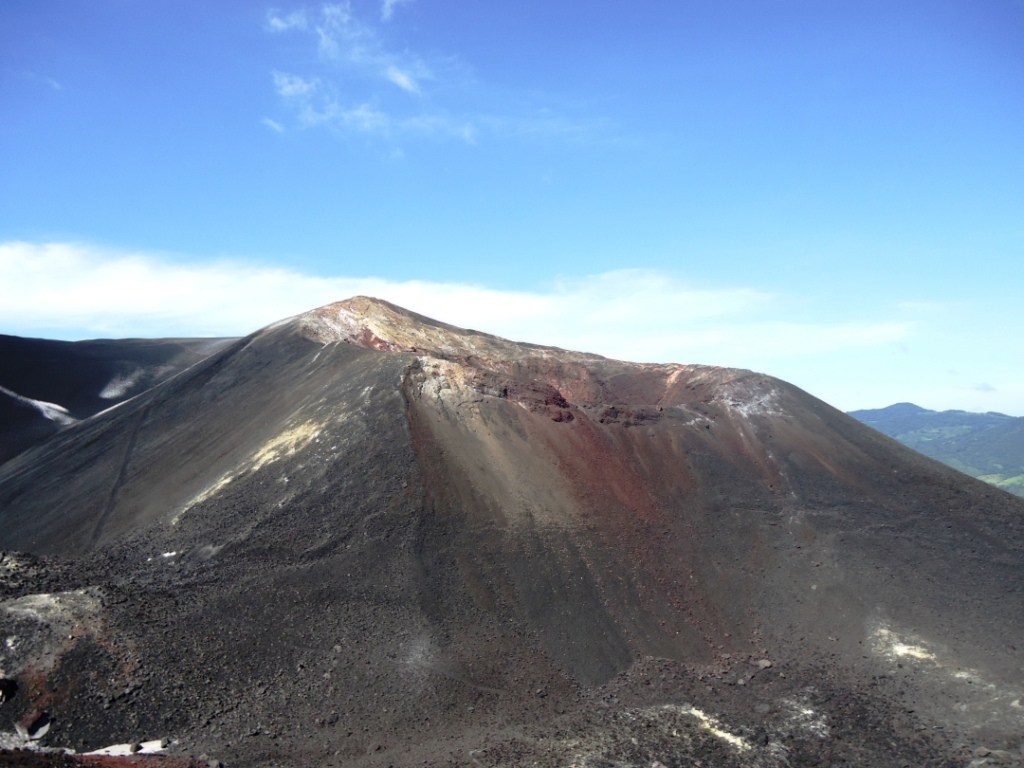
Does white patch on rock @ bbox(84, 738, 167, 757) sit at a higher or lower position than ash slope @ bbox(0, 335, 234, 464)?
lower

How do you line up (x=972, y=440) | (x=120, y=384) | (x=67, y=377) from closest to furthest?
(x=67, y=377) < (x=120, y=384) < (x=972, y=440)

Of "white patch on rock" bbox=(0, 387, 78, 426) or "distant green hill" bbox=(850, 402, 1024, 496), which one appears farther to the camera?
"distant green hill" bbox=(850, 402, 1024, 496)

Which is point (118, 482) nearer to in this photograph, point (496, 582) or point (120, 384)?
point (496, 582)

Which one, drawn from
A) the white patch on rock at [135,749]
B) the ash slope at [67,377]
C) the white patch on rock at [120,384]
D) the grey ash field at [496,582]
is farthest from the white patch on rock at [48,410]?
the white patch on rock at [135,749]

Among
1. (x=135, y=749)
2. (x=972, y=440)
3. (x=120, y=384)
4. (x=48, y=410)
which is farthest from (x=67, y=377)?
(x=972, y=440)

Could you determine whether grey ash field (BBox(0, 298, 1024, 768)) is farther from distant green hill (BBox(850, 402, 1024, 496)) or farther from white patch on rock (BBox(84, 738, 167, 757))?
distant green hill (BBox(850, 402, 1024, 496))

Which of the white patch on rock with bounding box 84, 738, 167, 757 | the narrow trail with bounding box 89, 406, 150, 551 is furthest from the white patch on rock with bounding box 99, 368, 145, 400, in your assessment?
the white patch on rock with bounding box 84, 738, 167, 757

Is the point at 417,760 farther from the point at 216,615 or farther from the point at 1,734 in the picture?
the point at 1,734
